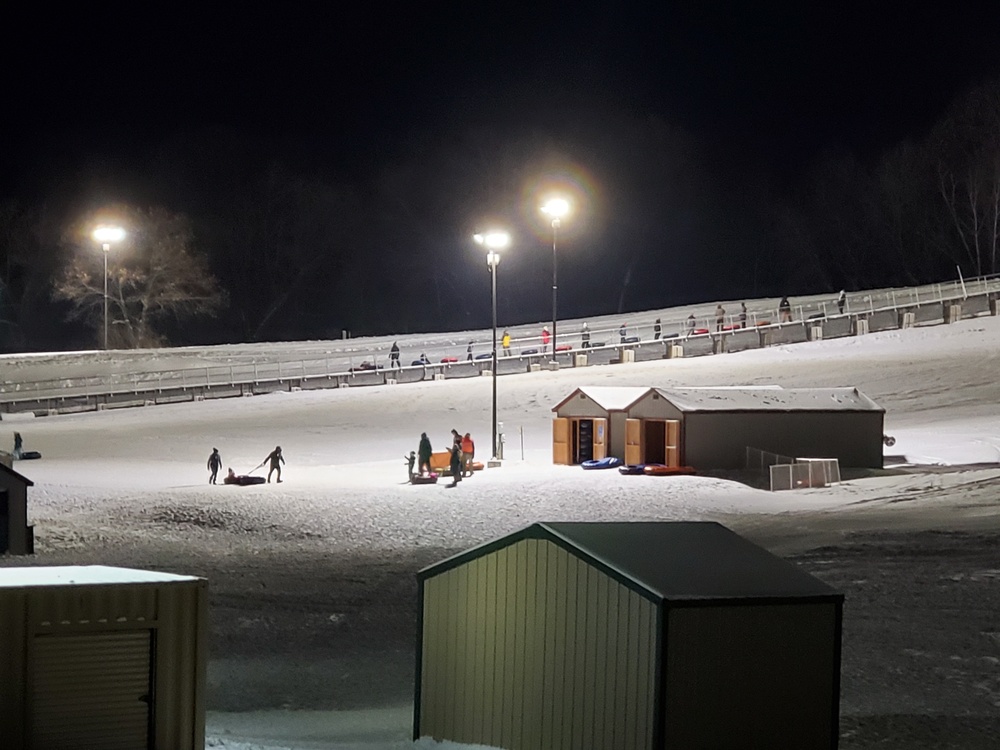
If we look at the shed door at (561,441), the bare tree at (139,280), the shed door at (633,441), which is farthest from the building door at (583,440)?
the bare tree at (139,280)

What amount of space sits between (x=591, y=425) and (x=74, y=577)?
24207 mm

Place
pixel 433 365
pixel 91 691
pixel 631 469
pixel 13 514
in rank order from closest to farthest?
pixel 91 691
pixel 13 514
pixel 631 469
pixel 433 365

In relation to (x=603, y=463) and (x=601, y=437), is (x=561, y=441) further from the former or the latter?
(x=603, y=463)

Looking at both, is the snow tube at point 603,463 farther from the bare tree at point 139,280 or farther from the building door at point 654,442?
the bare tree at point 139,280

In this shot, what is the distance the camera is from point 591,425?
33.1m

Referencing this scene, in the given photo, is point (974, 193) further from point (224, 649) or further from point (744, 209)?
point (224, 649)

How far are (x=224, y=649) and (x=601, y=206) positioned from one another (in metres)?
85.9

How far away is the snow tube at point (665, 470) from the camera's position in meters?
29.5

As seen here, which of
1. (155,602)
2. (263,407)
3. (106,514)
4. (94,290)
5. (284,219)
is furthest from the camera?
(284,219)

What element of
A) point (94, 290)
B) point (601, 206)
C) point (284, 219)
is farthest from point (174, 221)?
point (601, 206)

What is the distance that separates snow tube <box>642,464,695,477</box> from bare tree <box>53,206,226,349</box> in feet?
174

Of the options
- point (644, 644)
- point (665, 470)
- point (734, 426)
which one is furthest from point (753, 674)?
point (734, 426)

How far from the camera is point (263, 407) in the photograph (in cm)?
4706

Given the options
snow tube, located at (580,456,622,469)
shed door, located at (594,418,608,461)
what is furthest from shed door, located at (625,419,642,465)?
shed door, located at (594,418,608,461)
